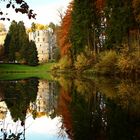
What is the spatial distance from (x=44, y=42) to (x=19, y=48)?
30.5 meters

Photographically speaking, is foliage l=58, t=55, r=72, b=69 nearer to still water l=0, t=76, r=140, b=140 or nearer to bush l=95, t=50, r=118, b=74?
bush l=95, t=50, r=118, b=74

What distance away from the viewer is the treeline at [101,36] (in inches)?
1684

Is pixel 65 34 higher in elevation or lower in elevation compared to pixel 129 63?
higher

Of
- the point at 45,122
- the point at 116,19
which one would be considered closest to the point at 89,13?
the point at 116,19

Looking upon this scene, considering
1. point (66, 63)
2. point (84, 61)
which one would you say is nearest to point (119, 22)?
point (84, 61)

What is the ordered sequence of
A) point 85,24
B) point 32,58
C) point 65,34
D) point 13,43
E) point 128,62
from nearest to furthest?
point 128,62 < point 85,24 < point 65,34 < point 32,58 < point 13,43

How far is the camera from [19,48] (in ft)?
329

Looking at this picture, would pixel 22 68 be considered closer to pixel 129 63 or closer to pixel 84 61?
pixel 84 61

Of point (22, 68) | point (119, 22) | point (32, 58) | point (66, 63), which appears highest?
point (119, 22)

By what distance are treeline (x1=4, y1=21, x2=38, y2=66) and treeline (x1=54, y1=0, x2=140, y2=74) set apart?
95.3ft

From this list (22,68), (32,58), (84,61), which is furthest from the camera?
(32,58)

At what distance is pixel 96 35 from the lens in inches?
2383

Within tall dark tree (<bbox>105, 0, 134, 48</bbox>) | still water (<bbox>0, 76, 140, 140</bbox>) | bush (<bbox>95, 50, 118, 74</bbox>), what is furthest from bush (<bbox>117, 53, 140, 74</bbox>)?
still water (<bbox>0, 76, 140, 140</bbox>)

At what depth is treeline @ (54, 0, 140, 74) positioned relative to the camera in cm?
4276
